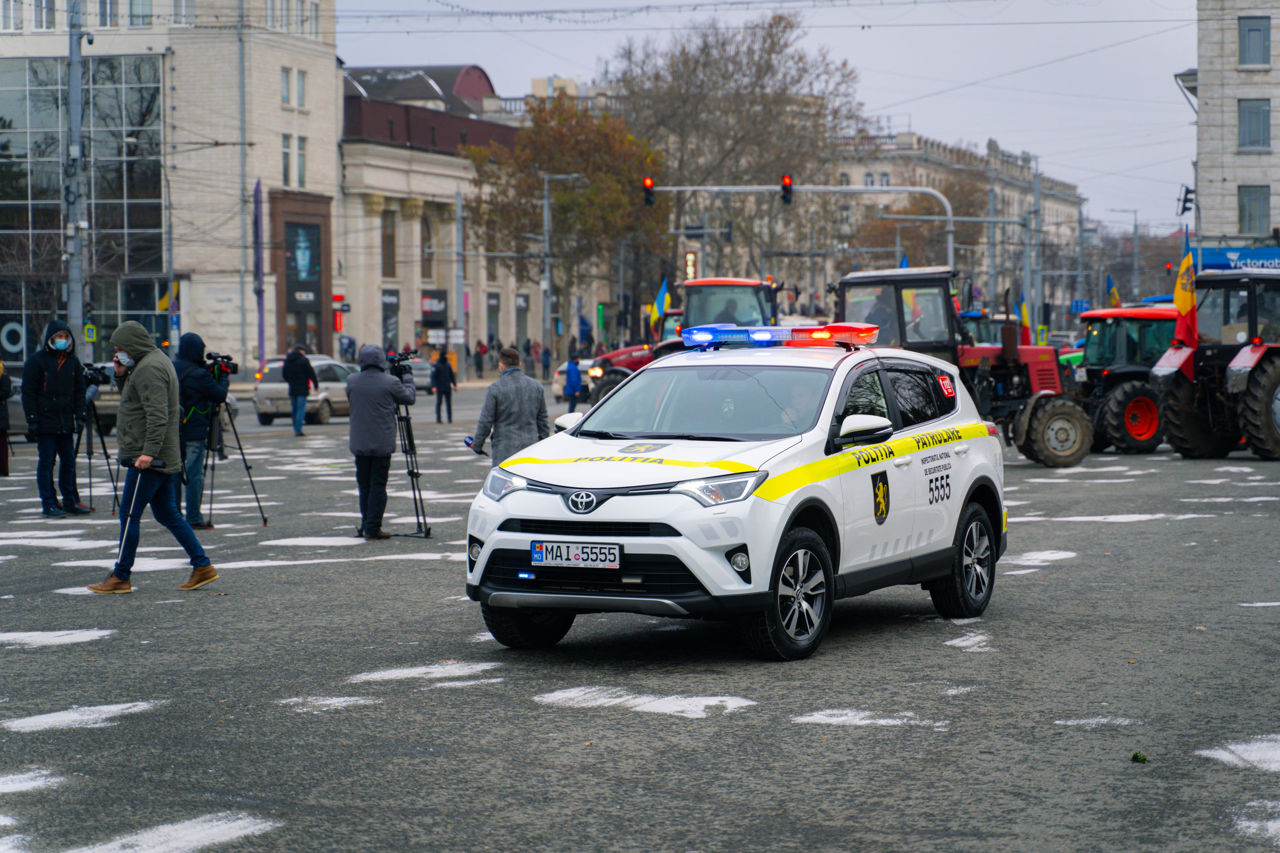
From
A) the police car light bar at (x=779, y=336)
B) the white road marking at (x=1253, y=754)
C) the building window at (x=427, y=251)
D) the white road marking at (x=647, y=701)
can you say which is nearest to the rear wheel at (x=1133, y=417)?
the police car light bar at (x=779, y=336)

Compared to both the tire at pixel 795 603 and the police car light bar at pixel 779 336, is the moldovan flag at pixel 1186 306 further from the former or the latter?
the tire at pixel 795 603

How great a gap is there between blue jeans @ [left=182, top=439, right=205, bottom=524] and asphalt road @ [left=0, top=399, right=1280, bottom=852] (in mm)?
2509

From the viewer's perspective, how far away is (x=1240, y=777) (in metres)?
6.23

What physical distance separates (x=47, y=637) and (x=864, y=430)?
15.7 feet

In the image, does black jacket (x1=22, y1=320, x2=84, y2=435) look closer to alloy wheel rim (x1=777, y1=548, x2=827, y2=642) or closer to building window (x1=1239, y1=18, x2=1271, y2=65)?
alloy wheel rim (x1=777, y1=548, x2=827, y2=642)

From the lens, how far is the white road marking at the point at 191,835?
5.35 meters

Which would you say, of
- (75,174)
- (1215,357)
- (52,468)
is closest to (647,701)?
(52,468)

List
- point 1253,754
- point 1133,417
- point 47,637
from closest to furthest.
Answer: point 1253,754
point 47,637
point 1133,417

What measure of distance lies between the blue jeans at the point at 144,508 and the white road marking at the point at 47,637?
4.90 feet

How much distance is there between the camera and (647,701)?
25.1 feet

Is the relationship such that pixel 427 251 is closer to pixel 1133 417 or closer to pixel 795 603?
pixel 1133 417

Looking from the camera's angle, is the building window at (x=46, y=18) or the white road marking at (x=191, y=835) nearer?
the white road marking at (x=191, y=835)

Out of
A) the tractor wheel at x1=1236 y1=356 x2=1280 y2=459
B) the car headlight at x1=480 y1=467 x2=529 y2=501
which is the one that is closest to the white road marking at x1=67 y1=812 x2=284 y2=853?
the car headlight at x1=480 y1=467 x2=529 y2=501

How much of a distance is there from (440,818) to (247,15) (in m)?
63.2
